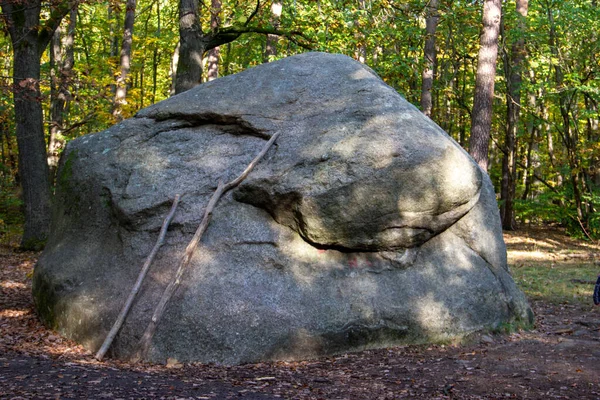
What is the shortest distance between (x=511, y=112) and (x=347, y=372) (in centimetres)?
1793

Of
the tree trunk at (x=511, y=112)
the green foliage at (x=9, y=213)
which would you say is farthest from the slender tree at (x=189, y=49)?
the tree trunk at (x=511, y=112)

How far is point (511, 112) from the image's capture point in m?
22.0

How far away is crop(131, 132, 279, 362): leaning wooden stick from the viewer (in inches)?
270

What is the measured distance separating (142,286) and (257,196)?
1860mm

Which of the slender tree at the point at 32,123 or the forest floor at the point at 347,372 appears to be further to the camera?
the slender tree at the point at 32,123

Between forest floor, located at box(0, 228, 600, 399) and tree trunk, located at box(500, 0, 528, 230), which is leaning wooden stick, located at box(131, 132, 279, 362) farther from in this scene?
tree trunk, located at box(500, 0, 528, 230)

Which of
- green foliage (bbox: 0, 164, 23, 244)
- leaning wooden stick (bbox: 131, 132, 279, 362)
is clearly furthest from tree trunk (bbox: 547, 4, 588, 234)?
green foliage (bbox: 0, 164, 23, 244)

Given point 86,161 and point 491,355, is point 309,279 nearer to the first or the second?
point 491,355

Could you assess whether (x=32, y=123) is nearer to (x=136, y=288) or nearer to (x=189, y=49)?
(x=189, y=49)

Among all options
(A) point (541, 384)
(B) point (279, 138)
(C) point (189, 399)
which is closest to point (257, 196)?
(B) point (279, 138)

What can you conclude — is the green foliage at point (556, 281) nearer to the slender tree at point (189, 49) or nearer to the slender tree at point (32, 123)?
the slender tree at point (189, 49)

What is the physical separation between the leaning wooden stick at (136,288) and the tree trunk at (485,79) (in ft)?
27.3

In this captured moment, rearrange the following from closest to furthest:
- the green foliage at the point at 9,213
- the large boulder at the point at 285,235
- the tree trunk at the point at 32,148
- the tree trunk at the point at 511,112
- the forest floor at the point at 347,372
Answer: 1. the forest floor at the point at 347,372
2. the large boulder at the point at 285,235
3. the tree trunk at the point at 32,148
4. the green foliage at the point at 9,213
5. the tree trunk at the point at 511,112

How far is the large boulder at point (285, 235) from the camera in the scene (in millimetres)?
7125
